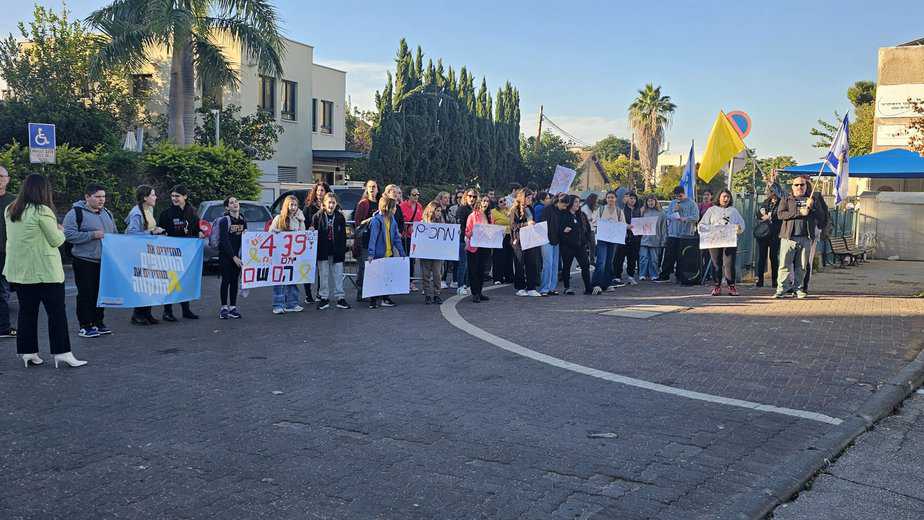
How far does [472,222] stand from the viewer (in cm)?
1362

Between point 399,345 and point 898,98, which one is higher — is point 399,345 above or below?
below

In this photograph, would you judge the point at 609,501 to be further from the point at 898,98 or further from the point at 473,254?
the point at 898,98

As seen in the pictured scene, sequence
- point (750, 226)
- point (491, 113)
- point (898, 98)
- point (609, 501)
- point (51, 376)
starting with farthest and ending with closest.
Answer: point (491, 113) < point (898, 98) < point (750, 226) < point (51, 376) < point (609, 501)

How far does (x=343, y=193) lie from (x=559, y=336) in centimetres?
1200

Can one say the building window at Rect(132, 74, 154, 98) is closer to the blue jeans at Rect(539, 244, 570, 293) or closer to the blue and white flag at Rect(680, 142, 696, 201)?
the blue and white flag at Rect(680, 142, 696, 201)

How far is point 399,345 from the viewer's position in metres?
9.41

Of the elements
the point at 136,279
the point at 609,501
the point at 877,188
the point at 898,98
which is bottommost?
the point at 609,501

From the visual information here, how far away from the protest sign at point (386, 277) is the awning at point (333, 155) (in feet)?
91.2

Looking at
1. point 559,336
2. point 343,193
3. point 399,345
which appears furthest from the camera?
point 343,193

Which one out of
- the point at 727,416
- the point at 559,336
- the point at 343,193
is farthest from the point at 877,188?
the point at 727,416

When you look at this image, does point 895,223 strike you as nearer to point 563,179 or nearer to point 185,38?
point 563,179

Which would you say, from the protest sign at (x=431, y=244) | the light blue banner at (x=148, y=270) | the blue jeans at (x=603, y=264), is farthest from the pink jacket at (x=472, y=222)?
the light blue banner at (x=148, y=270)

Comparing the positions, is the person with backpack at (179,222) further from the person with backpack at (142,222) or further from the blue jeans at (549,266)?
the blue jeans at (549,266)

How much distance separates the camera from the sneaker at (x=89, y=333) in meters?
9.82
